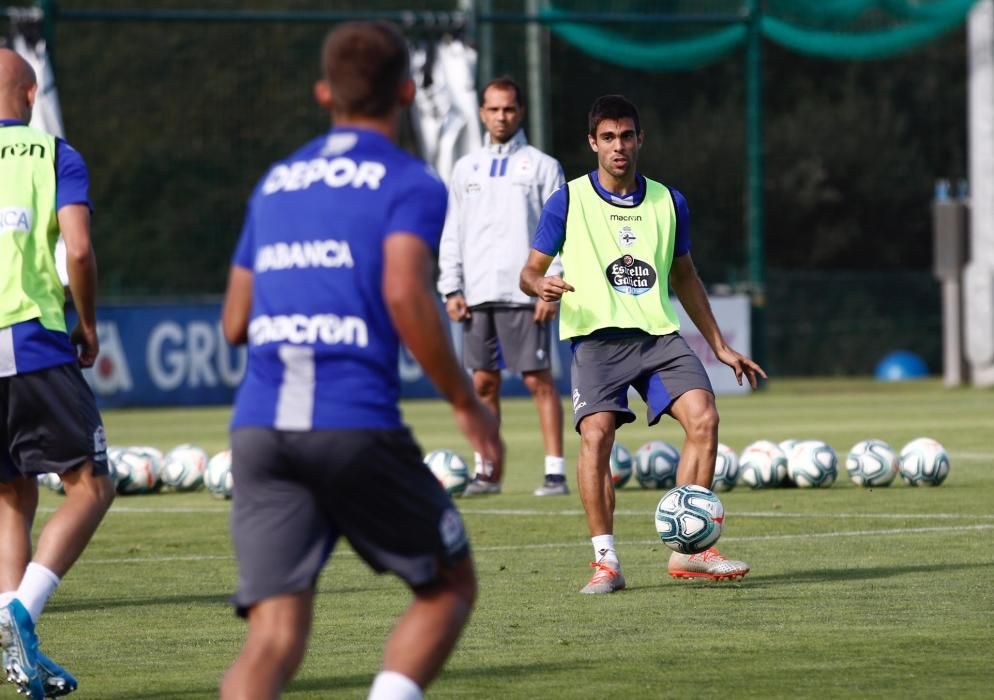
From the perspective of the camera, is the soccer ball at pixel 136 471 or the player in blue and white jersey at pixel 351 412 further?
the soccer ball at pixel 136 471

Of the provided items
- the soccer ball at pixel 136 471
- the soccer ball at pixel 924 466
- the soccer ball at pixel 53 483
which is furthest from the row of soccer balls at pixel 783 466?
the soccer ball at pixel 53 483

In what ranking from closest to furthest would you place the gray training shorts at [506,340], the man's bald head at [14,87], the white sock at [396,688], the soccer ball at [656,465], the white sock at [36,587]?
the white sock at [396,688]
the white sock at [36,587]
the man's bald head at [14,87]
the gray training shorts at [506,340]
the soccer ball at [656,465]

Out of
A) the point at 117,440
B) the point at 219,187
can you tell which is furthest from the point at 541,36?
the point at 117,440

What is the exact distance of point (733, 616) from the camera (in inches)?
308

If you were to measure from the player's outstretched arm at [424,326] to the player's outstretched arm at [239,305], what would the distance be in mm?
456

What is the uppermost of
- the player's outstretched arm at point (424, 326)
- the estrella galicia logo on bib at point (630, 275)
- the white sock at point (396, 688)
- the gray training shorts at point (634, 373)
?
the player's outstretched arm at point (424, 326)

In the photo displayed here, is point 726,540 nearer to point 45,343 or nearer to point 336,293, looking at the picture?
point 45,343

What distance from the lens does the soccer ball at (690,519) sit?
8.61 m

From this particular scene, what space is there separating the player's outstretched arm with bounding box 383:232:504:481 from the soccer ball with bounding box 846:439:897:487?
28.3 ft

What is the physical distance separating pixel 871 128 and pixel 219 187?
700 inches

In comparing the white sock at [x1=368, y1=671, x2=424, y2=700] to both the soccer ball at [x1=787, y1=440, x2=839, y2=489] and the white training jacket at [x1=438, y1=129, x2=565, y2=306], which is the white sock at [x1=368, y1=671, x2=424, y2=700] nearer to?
the white training jacket at [x1=438, y1=129, x2=565, y2=306]

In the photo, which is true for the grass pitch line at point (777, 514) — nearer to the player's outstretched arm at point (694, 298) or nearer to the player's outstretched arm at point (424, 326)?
Answer: the player's outstretched arm at point (694, 298)

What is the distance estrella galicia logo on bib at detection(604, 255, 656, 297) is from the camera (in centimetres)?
899

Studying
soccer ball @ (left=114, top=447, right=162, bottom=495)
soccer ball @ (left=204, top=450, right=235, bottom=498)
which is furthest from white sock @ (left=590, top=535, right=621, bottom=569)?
soccer ball @ (left=114, top=447, right=162, bottom=495)
